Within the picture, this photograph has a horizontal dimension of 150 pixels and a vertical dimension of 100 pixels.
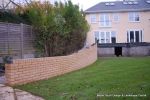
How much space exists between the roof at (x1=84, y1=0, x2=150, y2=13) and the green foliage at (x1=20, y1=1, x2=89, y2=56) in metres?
30.1

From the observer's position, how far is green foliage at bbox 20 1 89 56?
1780cm

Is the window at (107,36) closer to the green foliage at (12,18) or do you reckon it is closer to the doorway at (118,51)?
the doorway at (118,51)

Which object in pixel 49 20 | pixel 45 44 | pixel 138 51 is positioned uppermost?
pixel 49 20

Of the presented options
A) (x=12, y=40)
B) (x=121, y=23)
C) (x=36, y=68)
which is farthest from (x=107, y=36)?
(x=36, y=68)

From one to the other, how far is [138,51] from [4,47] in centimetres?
2915

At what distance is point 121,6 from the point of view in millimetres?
53062

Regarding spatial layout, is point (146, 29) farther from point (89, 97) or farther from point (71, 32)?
point (89, 97)

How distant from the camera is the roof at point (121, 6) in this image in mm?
51931

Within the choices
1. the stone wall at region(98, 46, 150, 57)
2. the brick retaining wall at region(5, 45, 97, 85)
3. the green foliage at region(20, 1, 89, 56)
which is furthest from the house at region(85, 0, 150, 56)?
the brick retaining wall at region(5, 45, 97, 85)

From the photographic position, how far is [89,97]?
31.1 feet

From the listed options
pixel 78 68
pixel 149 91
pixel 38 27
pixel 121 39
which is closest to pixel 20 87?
pixel 149 91

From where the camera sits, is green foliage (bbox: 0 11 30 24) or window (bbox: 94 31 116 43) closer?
green foliage (bbox: 0 11 30 24)

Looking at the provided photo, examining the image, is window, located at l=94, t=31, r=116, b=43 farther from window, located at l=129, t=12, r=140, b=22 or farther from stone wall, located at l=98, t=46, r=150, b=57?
stone wall, located at l=98, t=46, r=150, b=57

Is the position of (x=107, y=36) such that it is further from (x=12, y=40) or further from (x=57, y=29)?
(x=12, y=40)
